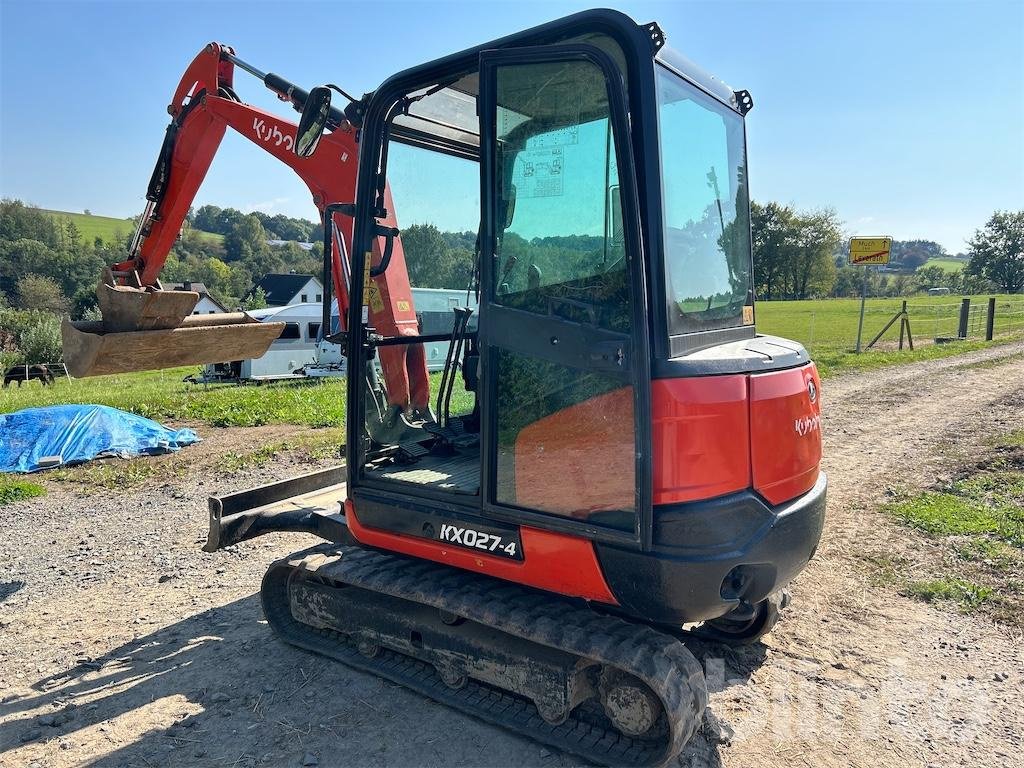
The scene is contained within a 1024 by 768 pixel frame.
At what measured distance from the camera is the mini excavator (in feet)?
8.77

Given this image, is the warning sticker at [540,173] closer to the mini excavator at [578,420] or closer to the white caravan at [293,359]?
the mini excavator at [578,420]

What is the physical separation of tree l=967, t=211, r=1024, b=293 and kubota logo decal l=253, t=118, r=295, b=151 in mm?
70521

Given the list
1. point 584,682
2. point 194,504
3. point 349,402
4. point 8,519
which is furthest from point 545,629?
point 8,519

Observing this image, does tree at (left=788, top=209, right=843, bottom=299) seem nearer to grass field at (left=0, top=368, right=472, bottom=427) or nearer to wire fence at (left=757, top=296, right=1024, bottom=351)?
wire fence at (left=757, top=296, right=1024, bottom=351)

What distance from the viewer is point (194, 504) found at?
23.1 feet

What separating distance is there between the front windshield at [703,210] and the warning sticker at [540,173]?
43 centimetres

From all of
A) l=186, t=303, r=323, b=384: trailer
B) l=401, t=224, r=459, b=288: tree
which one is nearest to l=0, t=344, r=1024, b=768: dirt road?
l=401, t=224, r=459, b=288: tree

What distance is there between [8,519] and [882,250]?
17.6m

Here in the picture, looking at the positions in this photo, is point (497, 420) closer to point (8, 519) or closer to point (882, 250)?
point (8, 519)

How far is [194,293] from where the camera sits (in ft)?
16.4

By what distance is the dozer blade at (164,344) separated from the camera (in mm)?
4820

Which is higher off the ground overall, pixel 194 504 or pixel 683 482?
pixel 683 482

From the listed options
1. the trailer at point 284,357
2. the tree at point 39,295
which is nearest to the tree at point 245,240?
the tree at point 39,295

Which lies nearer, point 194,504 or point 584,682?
point 584,682
